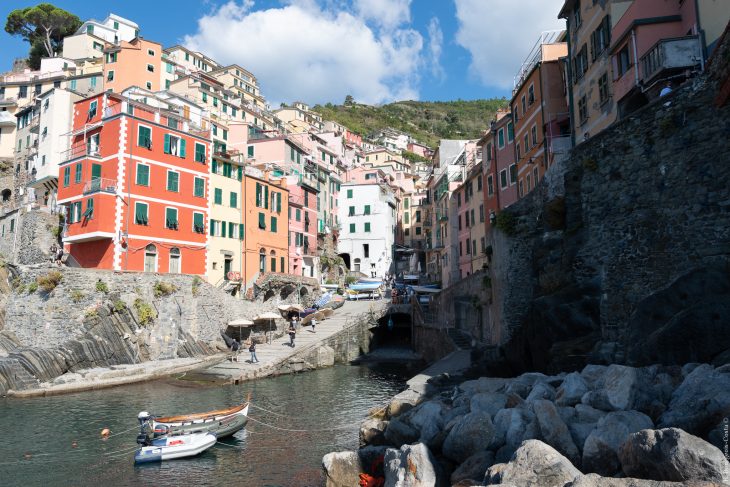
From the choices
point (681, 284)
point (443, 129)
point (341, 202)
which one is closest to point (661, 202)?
point (681, 284)

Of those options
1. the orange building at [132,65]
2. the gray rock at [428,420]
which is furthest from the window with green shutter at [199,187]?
the gray rock at [428,420]

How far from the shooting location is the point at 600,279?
19719 millimetres

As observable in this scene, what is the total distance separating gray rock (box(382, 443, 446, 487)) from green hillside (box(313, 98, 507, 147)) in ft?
467

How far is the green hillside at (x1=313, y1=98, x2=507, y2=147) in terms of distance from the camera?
164875 millimetres

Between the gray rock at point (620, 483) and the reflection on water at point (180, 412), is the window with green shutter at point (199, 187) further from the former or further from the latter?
the gray rock at point (620, 483)

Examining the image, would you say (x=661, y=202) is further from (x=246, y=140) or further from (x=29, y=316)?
(x=246, y=140)

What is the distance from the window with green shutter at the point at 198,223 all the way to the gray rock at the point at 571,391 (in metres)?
37.6

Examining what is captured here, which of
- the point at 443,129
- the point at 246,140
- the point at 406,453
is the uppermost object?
the point at 443,129

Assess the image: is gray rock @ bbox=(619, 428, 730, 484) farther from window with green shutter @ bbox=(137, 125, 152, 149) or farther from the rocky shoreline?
window with green shutter @ bbox=(137, 125, 152, 149)

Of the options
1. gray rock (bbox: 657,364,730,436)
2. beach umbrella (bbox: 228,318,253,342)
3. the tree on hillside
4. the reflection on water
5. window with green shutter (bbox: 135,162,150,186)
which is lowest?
the reflection on water

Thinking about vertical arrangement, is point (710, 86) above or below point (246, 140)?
below

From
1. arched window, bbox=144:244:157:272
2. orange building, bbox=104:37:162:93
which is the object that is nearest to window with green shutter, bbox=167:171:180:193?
arched window, bbox=144:244:157:272

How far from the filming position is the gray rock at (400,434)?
51.8ft

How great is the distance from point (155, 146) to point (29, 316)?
15724mm
